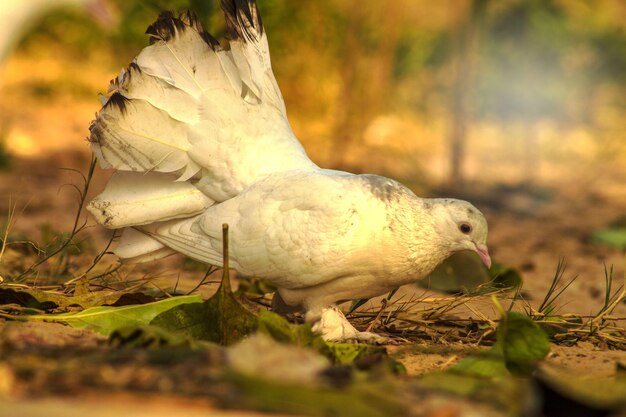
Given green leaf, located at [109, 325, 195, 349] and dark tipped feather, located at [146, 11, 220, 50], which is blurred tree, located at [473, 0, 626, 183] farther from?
green leaf, located at [109, 325, 195, 349]

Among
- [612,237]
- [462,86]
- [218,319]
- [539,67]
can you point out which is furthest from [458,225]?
[539,67]

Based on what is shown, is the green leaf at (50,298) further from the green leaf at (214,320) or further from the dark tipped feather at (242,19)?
the dark tipped feather at (242,19)

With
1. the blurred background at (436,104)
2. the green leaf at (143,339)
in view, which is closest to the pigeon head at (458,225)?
the green leaf at (143,339)

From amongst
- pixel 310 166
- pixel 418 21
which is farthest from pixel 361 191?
pixel 418 21

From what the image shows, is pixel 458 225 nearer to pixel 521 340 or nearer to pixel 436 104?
pixel 521 340

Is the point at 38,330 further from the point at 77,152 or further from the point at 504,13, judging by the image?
the point at 504,13

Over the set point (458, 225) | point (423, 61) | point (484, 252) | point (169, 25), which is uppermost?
point (423, 61)

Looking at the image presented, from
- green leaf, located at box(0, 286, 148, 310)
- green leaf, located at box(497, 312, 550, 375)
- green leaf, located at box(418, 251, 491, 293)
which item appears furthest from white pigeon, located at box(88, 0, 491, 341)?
green leaf, located at box(418, 251, 491, 293)
